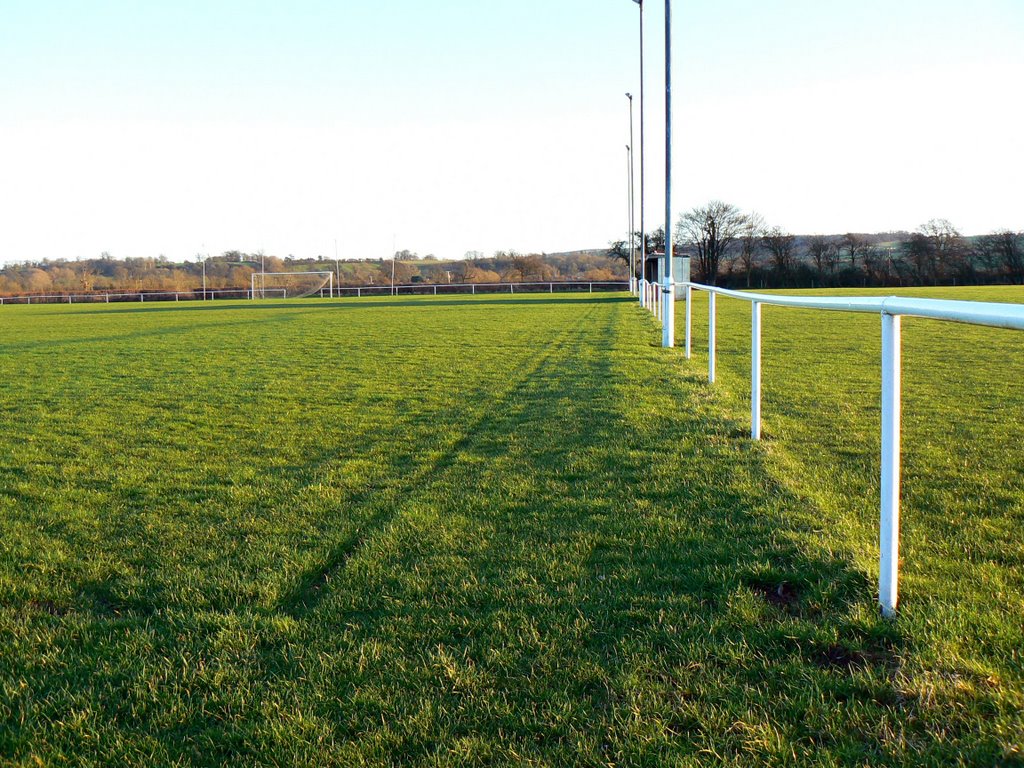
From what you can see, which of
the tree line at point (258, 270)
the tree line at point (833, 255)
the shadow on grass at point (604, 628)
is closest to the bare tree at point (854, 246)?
the tree line at point (833, 255)

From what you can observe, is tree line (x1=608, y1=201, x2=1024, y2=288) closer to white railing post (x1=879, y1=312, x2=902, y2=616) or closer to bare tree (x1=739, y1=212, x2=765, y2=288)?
bare tree (x1=739, y1=212, x2=765, y2=288)

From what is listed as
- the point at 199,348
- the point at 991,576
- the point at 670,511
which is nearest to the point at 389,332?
the point at 199,348

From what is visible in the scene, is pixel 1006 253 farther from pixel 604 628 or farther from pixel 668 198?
pixel 604 628

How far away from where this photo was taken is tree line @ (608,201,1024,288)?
182 feet

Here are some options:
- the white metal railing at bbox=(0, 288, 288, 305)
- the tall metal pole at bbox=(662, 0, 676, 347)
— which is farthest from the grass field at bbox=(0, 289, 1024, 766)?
the white metal railing at bbox=(0, 288, 288, 305)

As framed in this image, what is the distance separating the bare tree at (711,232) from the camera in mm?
75250

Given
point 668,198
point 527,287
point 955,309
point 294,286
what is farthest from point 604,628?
point 294,286

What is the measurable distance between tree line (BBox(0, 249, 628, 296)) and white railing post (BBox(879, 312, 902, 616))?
5973 cm

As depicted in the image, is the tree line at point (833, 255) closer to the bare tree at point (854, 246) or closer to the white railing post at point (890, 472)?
the bare tree at point (854, 246)

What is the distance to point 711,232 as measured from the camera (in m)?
76.4

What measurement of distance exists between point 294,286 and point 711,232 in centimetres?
3884

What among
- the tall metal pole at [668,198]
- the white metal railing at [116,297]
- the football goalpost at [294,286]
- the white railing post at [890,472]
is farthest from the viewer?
the football goalpost at [294,286]

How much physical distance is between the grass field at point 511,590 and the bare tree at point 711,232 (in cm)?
7041

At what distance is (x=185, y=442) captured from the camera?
6.67 meters
